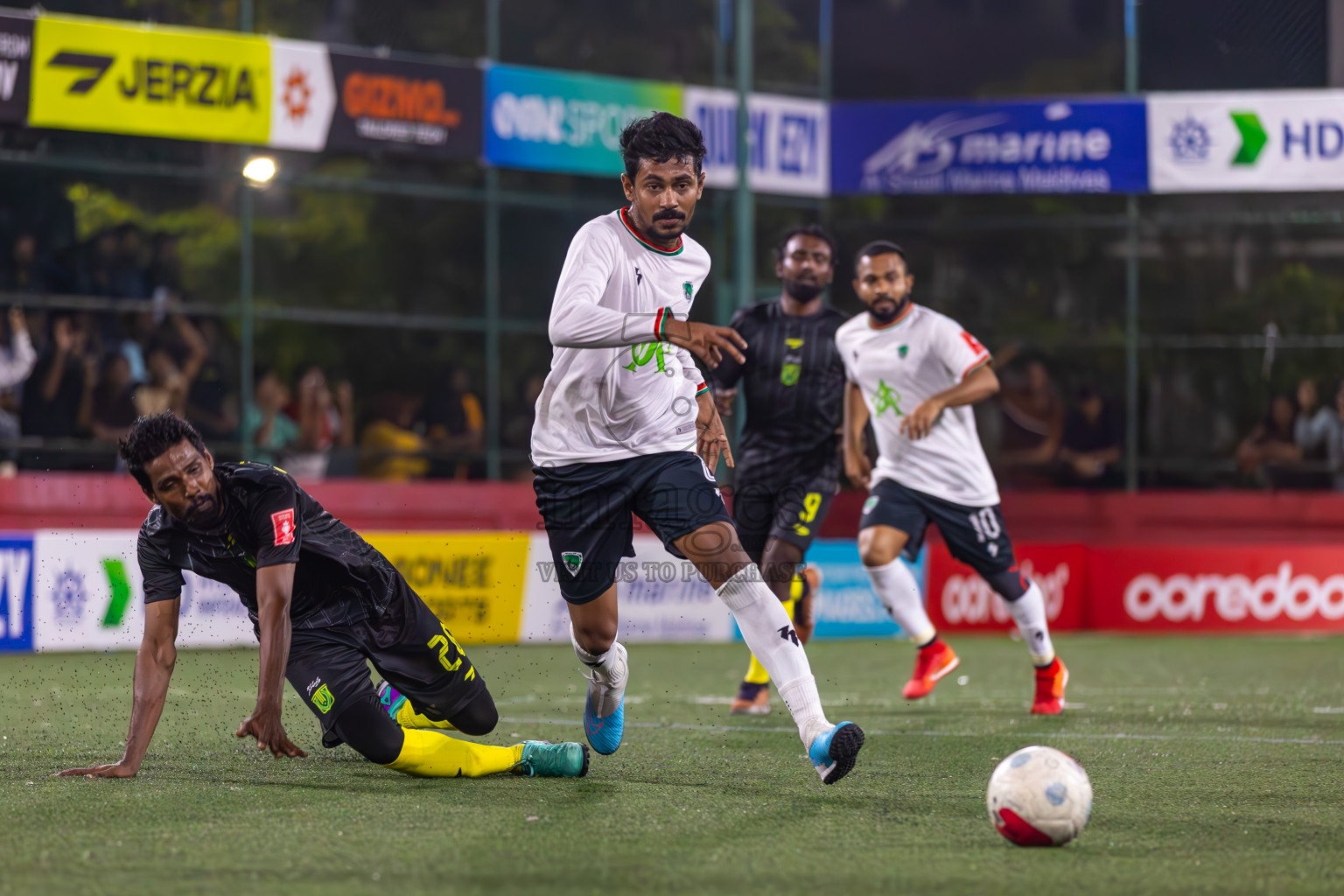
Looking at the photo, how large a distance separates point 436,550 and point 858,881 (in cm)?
952

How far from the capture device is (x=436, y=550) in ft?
43.3

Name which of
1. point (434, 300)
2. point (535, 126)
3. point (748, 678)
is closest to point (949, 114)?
point (535, 126)

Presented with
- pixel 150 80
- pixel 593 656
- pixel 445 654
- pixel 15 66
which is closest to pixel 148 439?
pixel 445 654

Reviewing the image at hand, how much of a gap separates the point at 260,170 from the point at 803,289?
408 inches

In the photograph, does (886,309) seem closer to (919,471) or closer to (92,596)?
(919,471)

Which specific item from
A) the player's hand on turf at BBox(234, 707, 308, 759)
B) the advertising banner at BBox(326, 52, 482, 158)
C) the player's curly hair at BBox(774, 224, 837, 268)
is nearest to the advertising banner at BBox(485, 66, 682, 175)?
the advertising banner at BBox(326, 52, 482, 158)

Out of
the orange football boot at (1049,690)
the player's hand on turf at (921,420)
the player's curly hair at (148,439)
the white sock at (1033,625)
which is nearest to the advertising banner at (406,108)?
the player's hand on turf at (921,420)

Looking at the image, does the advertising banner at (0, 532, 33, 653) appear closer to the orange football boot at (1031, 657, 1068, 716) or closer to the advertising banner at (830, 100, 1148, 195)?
the orange football boot at (1031, 657, 1068, 716)

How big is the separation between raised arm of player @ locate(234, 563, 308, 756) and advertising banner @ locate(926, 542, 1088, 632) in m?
10.2

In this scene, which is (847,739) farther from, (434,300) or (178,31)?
(434,300)

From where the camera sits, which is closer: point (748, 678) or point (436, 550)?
point (748, 678)

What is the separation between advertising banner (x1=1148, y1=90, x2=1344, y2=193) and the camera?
18703mm

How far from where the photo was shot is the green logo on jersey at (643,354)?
5652 mm

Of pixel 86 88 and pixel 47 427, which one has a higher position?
pixel 86 88
